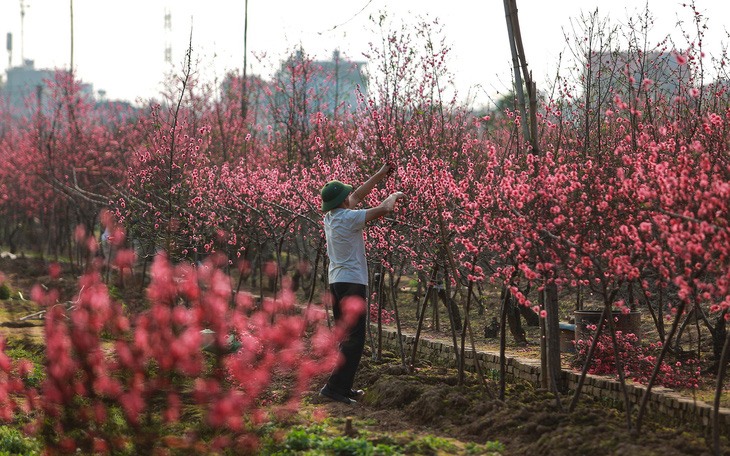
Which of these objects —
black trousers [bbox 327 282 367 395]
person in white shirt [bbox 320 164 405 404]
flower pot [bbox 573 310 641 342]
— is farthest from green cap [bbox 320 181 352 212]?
flower pot [bbox 573 310 641 342]

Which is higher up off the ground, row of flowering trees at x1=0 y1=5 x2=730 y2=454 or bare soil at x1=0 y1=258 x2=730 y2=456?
row of flowering trees at x1=0 y1=5 x2=730 y2=454

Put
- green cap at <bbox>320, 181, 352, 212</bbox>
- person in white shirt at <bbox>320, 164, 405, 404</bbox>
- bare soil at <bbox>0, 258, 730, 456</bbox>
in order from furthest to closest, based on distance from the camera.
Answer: green cap at <bbox>320, 181, 352, 212</bbox>
person in white shirt at <bbox>320, 164, 405, 404</bbox>
bare soil at <bbox>0, 258, 730, 456</bbox>

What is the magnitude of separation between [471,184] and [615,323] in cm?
223

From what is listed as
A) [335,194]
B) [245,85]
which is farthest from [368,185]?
[245,85]

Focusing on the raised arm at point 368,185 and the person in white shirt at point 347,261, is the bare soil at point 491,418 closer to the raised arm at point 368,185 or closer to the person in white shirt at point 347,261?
the person in white shirt at point 347,261

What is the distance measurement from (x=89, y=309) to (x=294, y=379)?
3703mm

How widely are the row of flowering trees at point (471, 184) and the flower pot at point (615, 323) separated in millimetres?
349

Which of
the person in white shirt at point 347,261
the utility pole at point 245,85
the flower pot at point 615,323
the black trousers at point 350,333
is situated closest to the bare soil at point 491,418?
the black trousers at point 350,333

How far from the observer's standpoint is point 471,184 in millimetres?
8414

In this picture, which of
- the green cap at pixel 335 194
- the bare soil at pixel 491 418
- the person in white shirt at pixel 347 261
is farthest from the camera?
the green cap at pixel 335 194

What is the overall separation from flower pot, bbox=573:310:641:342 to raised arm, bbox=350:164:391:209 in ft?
8.75

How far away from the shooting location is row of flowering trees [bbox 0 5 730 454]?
5.00 m

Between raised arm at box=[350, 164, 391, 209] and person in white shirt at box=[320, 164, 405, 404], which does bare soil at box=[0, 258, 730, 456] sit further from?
raised arm at box=[350, 164, 391, 209]

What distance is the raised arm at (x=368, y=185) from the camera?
644 centimetres
